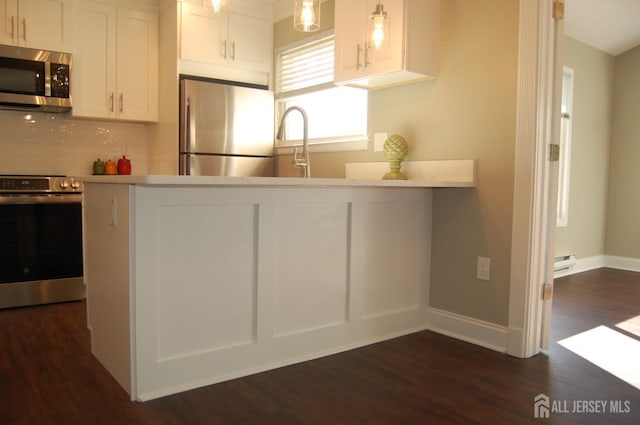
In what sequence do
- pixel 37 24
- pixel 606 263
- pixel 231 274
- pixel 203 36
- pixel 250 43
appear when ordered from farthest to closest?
pixel 606 263 < pixel 250 43 < pixel 203 36 < pixel 37 24 < pixel 231 274

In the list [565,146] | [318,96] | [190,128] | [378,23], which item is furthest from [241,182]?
[565,146]

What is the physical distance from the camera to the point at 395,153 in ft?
10.2

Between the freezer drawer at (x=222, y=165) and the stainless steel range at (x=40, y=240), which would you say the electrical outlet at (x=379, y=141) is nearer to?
the freezer drawer at (x=222, y=165)

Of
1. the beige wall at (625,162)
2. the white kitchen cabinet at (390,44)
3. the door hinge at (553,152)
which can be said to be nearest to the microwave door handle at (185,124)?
the white kitchen cabinet at (390,44)

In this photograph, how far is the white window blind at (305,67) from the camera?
3.93 m

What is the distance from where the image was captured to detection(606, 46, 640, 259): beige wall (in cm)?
541

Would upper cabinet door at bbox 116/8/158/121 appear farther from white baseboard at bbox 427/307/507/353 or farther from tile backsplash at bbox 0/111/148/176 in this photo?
white baseboard at bbox 427/307/507/353

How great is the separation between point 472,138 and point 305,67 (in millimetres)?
1786

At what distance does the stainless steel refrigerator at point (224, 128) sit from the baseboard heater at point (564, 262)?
2.90 m

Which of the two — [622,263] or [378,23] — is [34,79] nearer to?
[378,23]

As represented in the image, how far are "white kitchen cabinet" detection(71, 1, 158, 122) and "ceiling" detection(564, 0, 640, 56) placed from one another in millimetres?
3536

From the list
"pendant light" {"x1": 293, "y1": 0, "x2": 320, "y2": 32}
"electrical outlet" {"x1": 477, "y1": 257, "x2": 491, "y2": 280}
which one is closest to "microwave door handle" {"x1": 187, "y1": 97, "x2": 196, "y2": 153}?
"pendant light" {"x1": 293, "y1": 0, "x2": 320, "y2": 32}

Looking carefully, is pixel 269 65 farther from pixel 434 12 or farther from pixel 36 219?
pixel 36 219

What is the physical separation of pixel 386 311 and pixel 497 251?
0.68 m
